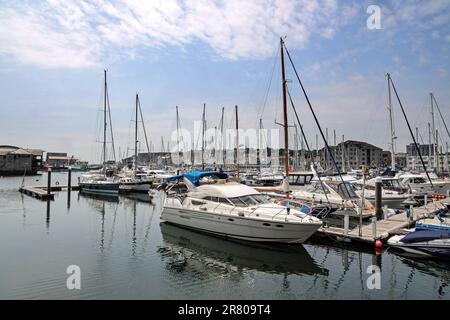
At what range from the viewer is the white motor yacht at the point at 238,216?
1545 centimetres

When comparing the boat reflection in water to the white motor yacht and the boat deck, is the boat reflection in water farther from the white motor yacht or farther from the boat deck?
the boat deck

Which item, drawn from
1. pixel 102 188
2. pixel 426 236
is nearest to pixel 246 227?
pixel 426 236

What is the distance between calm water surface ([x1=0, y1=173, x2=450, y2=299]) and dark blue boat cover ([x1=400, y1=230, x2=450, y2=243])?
836mm

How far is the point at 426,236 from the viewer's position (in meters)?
13.6

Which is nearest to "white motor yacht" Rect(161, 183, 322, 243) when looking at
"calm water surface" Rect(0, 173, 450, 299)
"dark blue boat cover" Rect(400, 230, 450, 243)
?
"calm water surface" Rect(0, 173, 450, 299)

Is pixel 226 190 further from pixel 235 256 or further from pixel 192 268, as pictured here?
pixel 192 268

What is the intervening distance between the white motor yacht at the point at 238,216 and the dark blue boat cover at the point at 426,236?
3.83 meters

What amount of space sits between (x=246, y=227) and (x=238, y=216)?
70 centimetres

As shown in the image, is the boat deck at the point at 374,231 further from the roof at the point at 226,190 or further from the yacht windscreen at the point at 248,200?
the roof at the point at 226,190

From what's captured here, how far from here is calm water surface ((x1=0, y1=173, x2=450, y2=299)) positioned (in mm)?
10820

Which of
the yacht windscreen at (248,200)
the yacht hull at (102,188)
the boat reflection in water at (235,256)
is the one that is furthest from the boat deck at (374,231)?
the yacht hull at (102,188)
